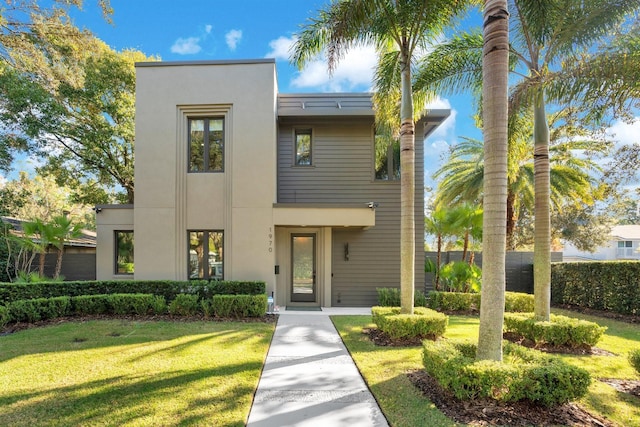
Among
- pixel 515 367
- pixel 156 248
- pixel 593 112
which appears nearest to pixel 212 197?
pixel 156 248

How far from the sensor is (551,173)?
14.6m

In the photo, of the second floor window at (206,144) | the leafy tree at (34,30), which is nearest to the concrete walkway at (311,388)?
the second floor window at (206,144)

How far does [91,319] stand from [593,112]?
11.9 m

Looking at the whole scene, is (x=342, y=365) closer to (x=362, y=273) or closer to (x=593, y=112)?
(x=362, y=273)

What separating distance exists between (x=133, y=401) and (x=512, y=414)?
14.0 feet

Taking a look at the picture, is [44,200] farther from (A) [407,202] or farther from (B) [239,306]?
(A) [407,202]

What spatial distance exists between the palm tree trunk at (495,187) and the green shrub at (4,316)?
9673mm

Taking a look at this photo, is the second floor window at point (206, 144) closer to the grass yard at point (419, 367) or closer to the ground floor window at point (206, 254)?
the ground floor window at point (206, 254)

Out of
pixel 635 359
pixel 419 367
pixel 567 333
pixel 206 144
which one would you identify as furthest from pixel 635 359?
pixel 206 144

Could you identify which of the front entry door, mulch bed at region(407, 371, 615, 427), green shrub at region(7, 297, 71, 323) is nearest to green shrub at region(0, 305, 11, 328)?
green shrub at region(7, 297, 71, 323)

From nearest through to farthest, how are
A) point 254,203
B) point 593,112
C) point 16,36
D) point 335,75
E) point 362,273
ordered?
point 593,112
point 335,75
point 16,36
point 254,203
point 362,273

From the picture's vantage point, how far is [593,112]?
6.71 meters

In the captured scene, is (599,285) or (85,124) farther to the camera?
(85,124)

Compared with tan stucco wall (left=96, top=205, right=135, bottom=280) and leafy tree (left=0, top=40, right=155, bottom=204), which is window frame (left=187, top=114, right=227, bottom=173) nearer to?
tan stucco wall (left=96, top=205, right=135, bottom=280)
